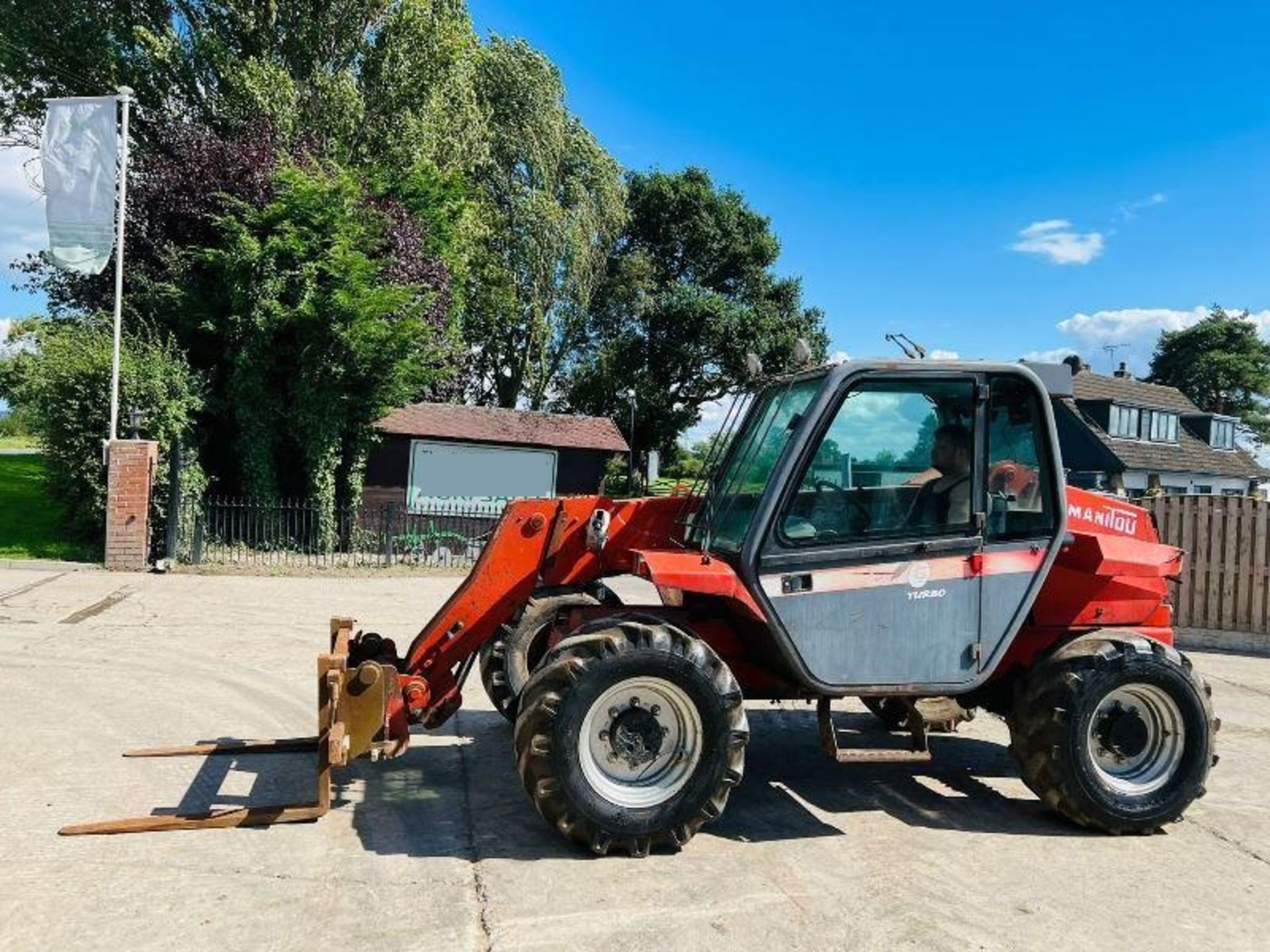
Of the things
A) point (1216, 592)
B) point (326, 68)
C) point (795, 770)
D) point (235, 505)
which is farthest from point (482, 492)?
point (795, 770)

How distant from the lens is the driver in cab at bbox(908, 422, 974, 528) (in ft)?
16.1

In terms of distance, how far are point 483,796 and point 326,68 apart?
21140mm

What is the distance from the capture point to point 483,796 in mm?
5156

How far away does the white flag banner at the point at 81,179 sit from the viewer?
1495 centimetres

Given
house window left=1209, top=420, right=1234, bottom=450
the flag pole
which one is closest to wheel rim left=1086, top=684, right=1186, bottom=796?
the flag pole

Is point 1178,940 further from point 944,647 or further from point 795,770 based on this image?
point 795,770

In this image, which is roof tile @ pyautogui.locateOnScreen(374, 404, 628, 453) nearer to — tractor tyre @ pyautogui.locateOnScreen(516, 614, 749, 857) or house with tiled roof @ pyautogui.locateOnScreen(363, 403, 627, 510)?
house with tiled roof @ pyautogui.locateOnScreen(363, 403, 627, 510)

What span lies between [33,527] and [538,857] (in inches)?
625

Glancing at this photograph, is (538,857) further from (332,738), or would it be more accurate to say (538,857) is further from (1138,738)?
(1138,738)

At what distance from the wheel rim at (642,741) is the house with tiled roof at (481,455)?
1609 cm

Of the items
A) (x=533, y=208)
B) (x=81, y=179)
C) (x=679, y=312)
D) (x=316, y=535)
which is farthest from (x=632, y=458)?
(x=81, y=179)

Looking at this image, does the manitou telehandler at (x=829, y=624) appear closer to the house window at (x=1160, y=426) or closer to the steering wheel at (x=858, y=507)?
the steering wheel at (x=858, y=507)

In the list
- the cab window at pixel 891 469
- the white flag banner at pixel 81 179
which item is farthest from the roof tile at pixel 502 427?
the cab window at pixel 891 469

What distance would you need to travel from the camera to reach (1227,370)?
187ft
